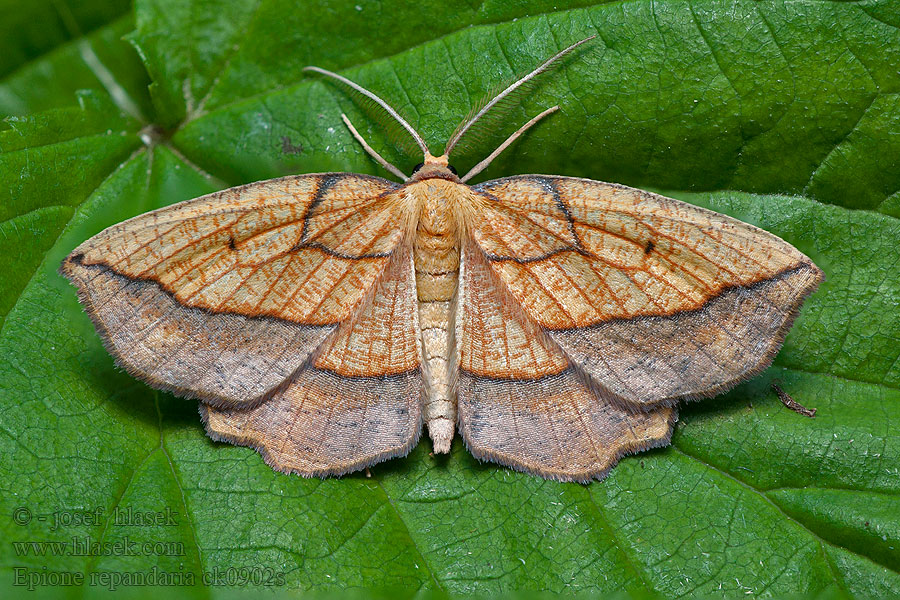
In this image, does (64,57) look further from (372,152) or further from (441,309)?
(441,309)

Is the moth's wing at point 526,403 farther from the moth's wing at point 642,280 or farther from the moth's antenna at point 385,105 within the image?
the moth's antenna at point 385,105

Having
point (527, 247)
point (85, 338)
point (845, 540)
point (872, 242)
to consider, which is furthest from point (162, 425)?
point (872, 242)

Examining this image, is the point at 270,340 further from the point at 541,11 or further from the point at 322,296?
Result: the point at 541,11

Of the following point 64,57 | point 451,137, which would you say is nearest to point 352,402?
point 451,137

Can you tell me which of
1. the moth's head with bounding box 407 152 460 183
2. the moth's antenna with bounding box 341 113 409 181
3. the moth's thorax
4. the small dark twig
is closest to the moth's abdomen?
the moth's thorax

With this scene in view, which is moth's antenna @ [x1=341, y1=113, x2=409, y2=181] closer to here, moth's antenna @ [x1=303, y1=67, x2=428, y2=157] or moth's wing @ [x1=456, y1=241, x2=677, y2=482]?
moth's antenna @ [x1=303, y1=67, x2=428, y2=157]
